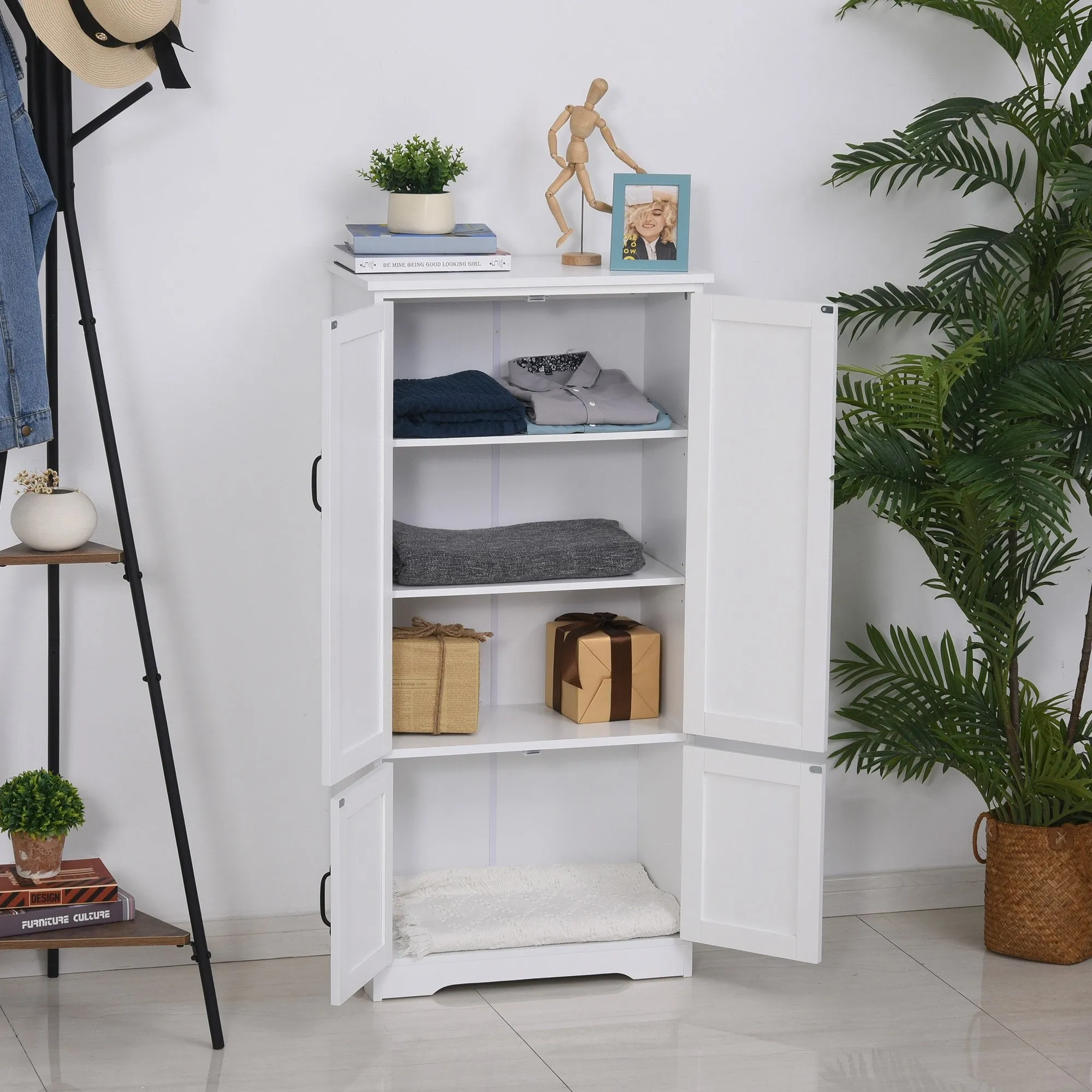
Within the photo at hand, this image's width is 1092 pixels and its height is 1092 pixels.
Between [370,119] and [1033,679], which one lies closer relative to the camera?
[370,119]

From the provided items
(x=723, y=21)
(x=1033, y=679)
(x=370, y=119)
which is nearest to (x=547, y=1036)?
(x=1033, y=679)

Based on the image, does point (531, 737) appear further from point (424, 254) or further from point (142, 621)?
point (424, 254)

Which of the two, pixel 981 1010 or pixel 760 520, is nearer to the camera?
pixel 760 520

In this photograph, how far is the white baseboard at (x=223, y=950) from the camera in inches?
125

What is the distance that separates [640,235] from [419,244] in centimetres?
43

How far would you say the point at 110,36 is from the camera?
8.73 ft

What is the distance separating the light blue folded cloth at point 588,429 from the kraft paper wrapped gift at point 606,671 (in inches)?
17.7

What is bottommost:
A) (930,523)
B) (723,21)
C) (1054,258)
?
(930,523)

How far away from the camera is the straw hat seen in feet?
8.52

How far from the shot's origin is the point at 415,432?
2.95 meters

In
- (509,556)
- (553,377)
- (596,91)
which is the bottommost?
(509,556)

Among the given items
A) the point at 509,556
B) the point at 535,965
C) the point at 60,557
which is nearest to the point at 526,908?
the point at 535,965

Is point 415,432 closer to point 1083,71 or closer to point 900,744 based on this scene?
point 900,744

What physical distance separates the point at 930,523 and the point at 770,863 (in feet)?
2.56
